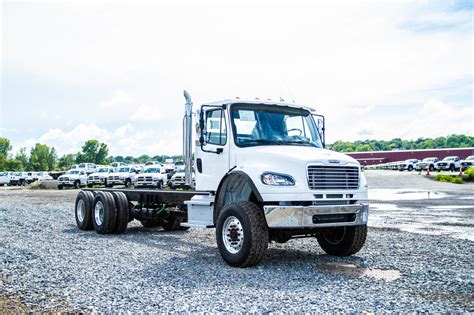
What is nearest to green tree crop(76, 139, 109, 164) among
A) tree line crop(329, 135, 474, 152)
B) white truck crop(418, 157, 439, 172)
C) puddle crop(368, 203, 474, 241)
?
tree line crop(329, 135, 474, 152)

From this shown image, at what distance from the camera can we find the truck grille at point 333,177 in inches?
355

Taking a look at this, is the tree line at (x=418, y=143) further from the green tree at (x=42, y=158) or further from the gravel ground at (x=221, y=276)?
the gravel ground at (x=221, y=276)

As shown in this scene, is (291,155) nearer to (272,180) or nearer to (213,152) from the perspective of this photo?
(272,180)

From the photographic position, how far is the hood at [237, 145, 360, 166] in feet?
29.8

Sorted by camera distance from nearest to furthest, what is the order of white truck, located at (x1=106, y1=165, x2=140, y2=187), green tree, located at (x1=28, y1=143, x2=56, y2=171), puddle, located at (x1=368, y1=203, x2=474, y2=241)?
1. puddle, located at (x1=368, y1=203, x2=474, y2=241)
2. white truck, located at (x1=106, y1=165, x2=140, y2=187)
3. green tree, located at (x1=28, y1=143, x2=56, y2=171)

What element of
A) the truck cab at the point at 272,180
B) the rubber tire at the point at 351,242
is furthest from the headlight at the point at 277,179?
the rubber tire at the point at 351,242

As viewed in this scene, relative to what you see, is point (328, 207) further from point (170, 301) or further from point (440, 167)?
point (440, 167)

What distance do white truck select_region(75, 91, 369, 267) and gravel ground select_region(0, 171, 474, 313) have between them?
54 cm

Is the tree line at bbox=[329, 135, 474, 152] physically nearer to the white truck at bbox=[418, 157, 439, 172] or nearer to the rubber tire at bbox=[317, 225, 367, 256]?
the white truck at bbox=[418, 157, 439, 172]

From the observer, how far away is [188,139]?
480 inches

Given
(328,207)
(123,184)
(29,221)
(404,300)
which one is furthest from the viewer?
(123,184)

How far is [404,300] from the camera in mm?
6848

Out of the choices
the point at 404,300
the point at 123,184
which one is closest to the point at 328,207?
the point at 404,300

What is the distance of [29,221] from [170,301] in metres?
11.4
